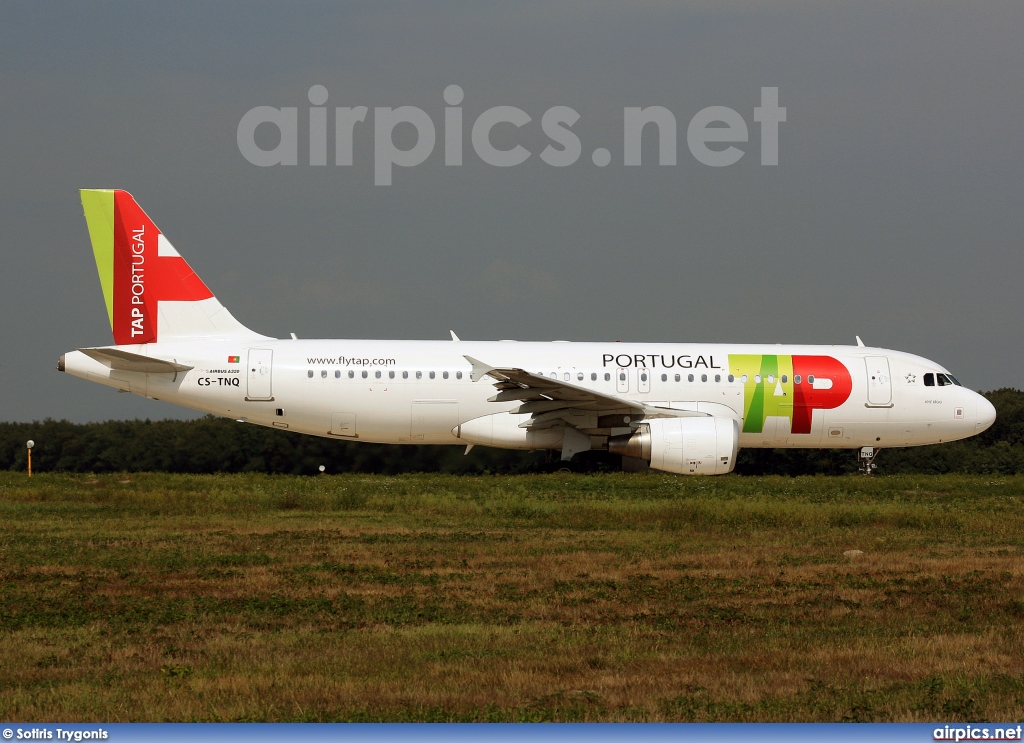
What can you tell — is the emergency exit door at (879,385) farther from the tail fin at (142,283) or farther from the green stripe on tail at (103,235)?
the green stripe on tail at (103,235)

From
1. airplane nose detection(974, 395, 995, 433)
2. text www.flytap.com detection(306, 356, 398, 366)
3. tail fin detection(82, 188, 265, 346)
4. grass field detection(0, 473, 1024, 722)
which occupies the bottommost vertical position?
grass field detection(0, 473, 1024, 722)

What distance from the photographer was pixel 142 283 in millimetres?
24578

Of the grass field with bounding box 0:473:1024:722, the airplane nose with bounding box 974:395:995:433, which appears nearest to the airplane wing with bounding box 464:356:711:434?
the grass field with bounding box 0:473:1024:722

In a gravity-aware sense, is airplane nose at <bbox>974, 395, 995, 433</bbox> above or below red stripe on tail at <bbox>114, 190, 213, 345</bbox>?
below

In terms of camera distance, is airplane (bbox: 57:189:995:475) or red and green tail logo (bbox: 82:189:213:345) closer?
airplane (bbox: 57:189:995:475)

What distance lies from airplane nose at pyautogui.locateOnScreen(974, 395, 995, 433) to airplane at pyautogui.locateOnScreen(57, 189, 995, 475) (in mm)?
57

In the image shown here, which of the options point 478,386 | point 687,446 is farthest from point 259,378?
point 687,446

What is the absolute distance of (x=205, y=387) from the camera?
23.7 metres

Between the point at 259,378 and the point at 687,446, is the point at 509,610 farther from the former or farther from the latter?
the point at 259,378

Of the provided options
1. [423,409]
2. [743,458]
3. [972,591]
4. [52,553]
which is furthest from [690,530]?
[743,458]

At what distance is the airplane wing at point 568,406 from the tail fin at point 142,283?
6333 millimetres

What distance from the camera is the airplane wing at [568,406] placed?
2239cm

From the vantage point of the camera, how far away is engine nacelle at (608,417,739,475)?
72.1 feet

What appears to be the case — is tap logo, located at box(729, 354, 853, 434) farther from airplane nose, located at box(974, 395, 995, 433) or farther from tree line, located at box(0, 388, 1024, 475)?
tree line, located at box(0, 388, 1024, 475)
